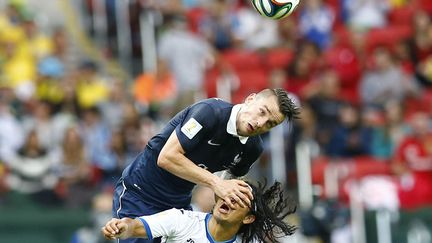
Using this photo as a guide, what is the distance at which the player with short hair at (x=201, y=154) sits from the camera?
8.16 metres

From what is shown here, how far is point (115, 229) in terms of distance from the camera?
24.9 ft

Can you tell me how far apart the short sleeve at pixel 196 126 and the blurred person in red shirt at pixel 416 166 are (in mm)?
7382

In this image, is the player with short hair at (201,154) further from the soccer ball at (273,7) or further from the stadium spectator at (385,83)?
the stadium spectator at (385,83)

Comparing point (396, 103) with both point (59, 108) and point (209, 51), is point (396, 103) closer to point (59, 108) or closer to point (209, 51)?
point (209, 51)

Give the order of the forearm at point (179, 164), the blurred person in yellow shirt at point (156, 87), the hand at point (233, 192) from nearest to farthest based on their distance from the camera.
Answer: the hand at point (233, 192) → the forearm at point (179, 164) → the blurred person in yellow shirt at point (156, 87)

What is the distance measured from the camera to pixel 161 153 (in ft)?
27.2

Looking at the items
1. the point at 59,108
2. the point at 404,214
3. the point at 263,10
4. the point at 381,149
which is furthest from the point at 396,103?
the point at 263,10

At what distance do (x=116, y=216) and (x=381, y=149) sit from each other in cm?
762

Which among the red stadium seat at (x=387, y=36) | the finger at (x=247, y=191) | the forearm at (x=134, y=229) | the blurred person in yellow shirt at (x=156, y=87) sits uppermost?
the red stadium seat at (x=387, y=36)

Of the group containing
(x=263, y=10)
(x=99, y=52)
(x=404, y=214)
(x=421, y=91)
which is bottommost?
(x=263, y=10)

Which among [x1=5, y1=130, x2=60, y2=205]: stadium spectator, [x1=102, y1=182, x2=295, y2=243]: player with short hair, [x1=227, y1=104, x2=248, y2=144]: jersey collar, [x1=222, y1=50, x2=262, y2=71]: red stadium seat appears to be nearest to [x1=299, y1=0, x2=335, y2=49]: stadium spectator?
[x1=222, y1=50, x2=262, y2=71]: red stadium seat

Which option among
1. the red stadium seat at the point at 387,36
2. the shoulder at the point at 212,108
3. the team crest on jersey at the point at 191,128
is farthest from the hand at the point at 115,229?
the red stadium seat at the point at 387,36

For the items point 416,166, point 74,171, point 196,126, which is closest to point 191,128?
point 196,126

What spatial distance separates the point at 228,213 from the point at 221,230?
14 centimetres
